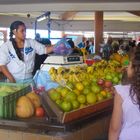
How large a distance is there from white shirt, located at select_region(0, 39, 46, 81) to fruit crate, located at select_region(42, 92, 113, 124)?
4.18 ft


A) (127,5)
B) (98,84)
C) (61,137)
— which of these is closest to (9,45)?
(98,84)

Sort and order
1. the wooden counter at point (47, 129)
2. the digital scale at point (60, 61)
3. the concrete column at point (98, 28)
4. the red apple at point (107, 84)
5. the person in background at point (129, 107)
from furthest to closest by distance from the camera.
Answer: the concrete column at point (98, 28) < the digital scale at point (60, 61) < the red apple at point (107, 84) < the wooden counter at point (47, 129) < the person in background at point (129, 107)

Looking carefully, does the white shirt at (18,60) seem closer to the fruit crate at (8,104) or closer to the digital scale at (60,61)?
the digital scale at (60,61)

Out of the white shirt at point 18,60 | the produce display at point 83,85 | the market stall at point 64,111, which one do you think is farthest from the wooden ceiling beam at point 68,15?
the market stall at point 64,111

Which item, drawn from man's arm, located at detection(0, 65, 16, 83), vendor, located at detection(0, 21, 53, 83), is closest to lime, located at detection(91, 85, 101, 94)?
vendor, located at detection(0, 21, 53, 83)

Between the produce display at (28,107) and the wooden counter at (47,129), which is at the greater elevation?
the produce display at (28,107)

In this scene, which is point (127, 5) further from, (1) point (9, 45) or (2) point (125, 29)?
(2) point (125, 29)

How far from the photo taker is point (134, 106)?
1840mm

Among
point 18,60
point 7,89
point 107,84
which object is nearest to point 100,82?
point 107,84

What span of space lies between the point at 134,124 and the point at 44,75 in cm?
162

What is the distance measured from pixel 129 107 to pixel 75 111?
447 millimetres

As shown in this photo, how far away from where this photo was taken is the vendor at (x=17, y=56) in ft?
12.0

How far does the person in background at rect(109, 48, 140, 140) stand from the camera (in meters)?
1.83

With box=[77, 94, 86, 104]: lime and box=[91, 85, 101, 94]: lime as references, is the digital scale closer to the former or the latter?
box=[91, 85, 101, 94]: lime
